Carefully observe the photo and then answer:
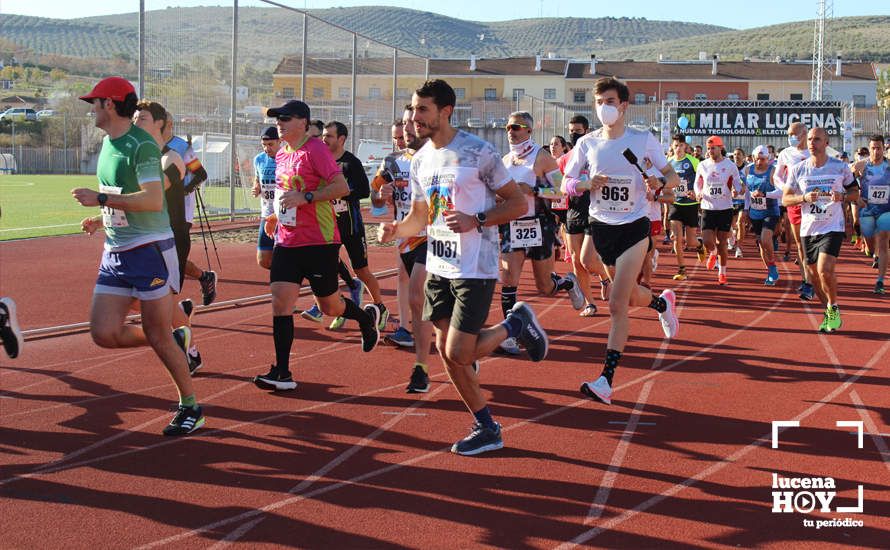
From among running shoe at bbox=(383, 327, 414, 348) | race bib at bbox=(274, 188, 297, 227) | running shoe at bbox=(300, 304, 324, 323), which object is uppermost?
race bib at bbox=(274, 188, 297, 227)

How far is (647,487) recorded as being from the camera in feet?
18.7

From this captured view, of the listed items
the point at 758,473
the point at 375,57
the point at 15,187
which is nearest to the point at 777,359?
the point at 758,473

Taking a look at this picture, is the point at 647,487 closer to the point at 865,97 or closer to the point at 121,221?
the point at 121,221

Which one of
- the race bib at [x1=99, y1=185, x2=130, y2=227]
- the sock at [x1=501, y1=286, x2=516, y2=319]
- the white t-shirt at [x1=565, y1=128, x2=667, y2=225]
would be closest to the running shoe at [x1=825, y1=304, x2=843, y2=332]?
the sock at [x1=501, y1=286, x2=516, y2=319]

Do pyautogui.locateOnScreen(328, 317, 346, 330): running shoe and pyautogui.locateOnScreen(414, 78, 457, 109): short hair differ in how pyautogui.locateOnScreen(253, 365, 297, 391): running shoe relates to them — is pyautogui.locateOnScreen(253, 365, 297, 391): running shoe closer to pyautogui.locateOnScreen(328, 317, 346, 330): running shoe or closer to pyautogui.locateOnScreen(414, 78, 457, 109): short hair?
pyautogui.locateOnScreen(328, 317, 346, 330): running shoe

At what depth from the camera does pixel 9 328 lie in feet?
→ 22.7

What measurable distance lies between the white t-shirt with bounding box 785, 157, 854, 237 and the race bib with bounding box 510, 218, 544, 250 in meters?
3.22

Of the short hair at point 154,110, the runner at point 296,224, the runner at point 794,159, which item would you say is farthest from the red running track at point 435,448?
the short hair at point 154,110

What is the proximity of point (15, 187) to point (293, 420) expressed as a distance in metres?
33.9

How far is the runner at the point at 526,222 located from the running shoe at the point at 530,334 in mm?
2683

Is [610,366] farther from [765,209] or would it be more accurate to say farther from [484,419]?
[765,209]

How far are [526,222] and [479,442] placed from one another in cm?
405

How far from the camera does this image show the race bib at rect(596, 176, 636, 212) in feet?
26.4

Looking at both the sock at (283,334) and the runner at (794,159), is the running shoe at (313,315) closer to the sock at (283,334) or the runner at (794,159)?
the sock at (283,334)
